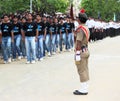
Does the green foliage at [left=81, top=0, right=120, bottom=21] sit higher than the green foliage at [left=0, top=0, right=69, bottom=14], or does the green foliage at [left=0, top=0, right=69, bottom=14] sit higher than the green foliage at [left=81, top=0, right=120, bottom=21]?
the green foliage at [left=0, top=0, right=69, bottom=14]

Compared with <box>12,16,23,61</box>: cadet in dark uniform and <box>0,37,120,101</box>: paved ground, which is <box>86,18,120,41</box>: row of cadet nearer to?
<box>12,16,23,61</box>: cadet in dark uniform

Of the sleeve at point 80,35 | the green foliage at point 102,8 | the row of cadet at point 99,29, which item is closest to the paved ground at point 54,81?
the sleeve at point 80,35

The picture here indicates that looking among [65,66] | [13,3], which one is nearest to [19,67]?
[65,66]

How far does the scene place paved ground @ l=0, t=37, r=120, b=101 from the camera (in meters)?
10.9

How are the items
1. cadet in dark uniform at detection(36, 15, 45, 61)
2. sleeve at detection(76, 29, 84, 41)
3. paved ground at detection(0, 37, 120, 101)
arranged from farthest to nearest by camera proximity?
1. cadet in dark uniform at detection(36, 15, 45, 61)
2. sleeve at detection(76, 29, 84, 41)
3. paved ground at detection(0, 37, 120, 101)

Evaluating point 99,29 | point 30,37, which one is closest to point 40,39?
point 30,37

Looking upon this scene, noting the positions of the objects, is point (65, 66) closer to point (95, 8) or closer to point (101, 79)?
point (101, 79)

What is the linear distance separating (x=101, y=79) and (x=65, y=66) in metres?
3.61

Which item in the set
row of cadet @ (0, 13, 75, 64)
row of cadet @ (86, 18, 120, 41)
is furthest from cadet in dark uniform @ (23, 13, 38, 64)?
row of cadet @ (86, 18, 120, 41)

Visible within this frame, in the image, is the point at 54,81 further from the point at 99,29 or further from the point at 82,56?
the point at 99,29

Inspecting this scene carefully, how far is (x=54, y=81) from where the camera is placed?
13258 mm

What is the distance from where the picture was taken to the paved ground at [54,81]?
1088 centimetres

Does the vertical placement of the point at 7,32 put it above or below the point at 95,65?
above

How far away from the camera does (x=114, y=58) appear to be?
20.5 m
